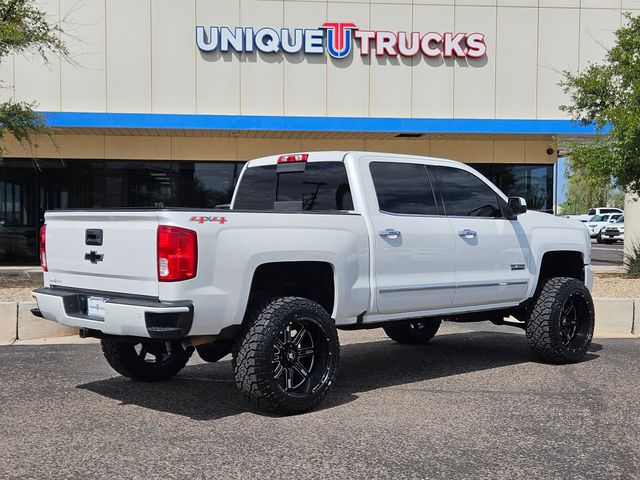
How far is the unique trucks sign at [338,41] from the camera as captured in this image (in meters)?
18.1

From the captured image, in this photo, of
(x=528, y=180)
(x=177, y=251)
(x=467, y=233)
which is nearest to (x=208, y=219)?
(x=177, y=251)

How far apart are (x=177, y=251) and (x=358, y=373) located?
9.47ft

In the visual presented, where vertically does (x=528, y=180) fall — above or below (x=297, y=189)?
above

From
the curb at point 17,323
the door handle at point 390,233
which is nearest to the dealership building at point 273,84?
the curb at point 17,323

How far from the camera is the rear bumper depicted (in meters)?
4.95

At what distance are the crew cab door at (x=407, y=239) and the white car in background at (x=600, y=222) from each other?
36.3 meters

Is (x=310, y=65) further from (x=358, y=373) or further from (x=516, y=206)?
(x=358, y=373)

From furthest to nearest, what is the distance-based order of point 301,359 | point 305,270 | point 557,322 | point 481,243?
point 557,322
point 481,243
point 305,270
point 301,359

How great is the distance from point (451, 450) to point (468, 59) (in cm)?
1553

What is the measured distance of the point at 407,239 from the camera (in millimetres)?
6375

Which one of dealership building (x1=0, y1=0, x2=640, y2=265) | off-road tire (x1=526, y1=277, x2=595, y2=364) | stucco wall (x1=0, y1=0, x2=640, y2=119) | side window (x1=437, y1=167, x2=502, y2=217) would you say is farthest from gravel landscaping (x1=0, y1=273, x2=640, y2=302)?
stucco wall (x1=0, y1=0, x2=640, y2=119)

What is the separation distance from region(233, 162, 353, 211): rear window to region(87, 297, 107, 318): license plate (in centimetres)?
201

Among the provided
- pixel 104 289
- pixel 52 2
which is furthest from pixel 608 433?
pixel 52 2

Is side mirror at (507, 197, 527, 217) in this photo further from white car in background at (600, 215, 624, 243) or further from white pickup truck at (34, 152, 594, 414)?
white car in background at (600, 215, 624, 243)
